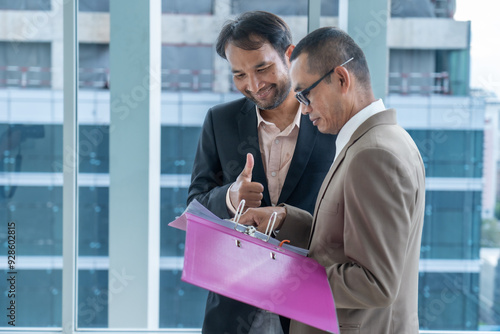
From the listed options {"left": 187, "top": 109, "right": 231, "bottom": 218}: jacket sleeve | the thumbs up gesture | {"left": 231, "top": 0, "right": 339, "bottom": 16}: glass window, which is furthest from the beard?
{"left": 231, "top": 0, "right": 339, "bottom": 16}: glass window

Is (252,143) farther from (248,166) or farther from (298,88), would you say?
(298,88)

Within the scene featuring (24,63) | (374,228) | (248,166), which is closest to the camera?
(374,228)

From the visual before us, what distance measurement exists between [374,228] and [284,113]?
0.67 metres

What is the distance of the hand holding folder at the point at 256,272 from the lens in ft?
2.99

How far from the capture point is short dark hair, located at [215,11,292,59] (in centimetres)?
137

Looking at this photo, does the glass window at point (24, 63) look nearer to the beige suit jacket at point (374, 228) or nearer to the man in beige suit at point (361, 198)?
the man in beige suit at point (361, 198)

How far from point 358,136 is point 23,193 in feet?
7.26

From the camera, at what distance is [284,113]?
1.45 m

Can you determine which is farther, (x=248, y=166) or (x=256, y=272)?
(x=248, y=166)

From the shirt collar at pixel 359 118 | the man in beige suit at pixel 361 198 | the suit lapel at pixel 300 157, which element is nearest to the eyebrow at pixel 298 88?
the man in beige suit at pixel 361 198

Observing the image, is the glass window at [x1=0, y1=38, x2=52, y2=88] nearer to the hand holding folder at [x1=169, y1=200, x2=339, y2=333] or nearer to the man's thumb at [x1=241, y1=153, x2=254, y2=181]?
the man's thumb at [x1=241, y1=153, x2=254, y2=181]

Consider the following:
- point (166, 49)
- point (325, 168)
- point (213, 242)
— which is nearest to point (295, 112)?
point (325, 168)

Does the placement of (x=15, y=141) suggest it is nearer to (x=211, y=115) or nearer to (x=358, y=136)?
(x=211, y=115)

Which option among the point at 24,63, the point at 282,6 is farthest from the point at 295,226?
the point at 24,63
